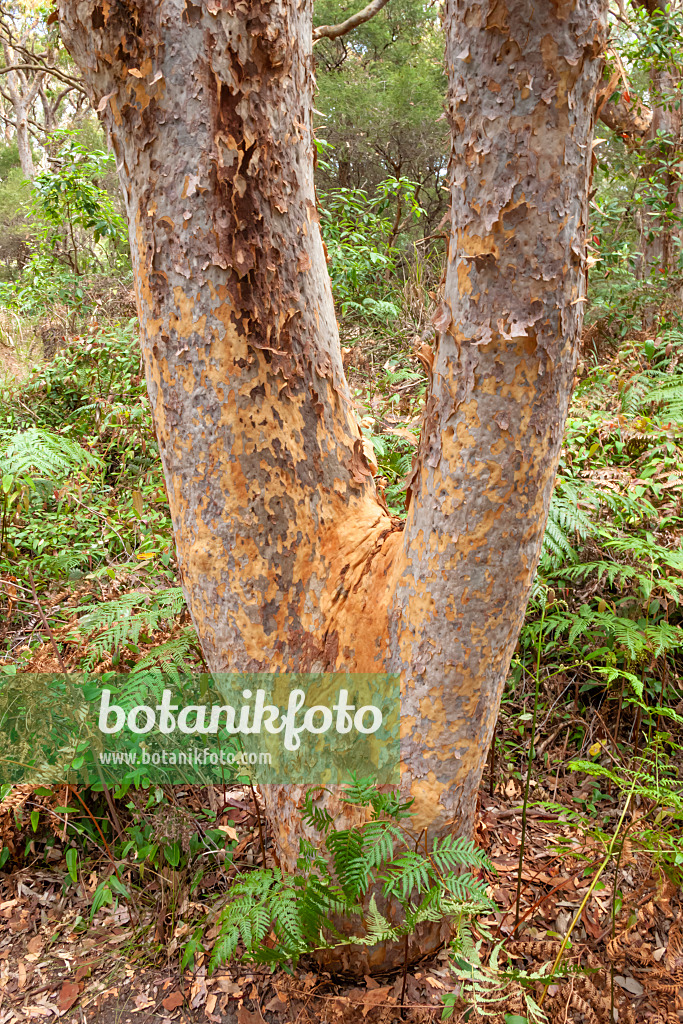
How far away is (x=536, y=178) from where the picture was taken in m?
1.38

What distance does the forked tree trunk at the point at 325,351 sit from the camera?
1.41 meters

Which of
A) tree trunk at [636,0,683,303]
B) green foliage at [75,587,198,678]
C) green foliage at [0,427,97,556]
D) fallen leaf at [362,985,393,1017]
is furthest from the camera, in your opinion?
tree trunk at [636,0,683,303]

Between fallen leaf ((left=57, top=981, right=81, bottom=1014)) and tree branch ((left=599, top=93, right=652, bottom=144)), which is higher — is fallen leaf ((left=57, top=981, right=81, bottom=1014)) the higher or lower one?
the lower one

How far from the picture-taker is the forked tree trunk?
1405 millimetres

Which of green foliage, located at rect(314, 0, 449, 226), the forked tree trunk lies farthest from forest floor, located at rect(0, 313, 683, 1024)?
green foliage, located at rect(314, 0, 449, 226)

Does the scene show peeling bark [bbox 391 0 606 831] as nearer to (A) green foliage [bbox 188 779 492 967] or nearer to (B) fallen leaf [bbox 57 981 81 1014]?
(A) green foliage [bbox 188 779 492 967]

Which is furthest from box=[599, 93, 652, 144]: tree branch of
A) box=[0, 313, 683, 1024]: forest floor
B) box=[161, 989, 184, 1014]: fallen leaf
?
box=[161, 989, 184, 1014]: fallen leaf

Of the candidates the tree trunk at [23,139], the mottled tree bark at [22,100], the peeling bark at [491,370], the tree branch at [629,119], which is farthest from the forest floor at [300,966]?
the tree trunk at [23,139]

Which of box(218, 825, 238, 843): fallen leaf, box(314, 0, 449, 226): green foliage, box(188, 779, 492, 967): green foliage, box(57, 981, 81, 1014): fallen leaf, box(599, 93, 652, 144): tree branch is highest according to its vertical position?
box(314, 0, 449, 226): green foliage

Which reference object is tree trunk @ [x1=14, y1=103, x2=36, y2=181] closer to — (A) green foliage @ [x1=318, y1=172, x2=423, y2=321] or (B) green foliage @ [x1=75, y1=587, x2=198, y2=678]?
(A) green foliage @ [x1=318, y1=172, x2=423, y2=321]

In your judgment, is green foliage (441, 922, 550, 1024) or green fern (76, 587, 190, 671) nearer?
green foliage (441, 922, 550, 1024)

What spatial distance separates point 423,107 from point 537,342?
9.14 meters

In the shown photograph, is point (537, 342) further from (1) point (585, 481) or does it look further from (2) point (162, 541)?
(2) point (162, 541)

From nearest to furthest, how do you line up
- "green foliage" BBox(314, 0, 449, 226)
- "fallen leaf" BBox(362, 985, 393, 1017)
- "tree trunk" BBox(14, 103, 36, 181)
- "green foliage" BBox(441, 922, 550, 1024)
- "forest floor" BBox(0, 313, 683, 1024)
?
"green foliage" BBox(441, 922, 550, 1024) → "fallen leaf" BBox(362, 985, 393, 1017) → "forest floor" BBox(0, 313, 683, 1024) → "green foliage" BBox(314, 0, 449, 226) → "tree trunk" BBox(14, 103, 36, 181)
